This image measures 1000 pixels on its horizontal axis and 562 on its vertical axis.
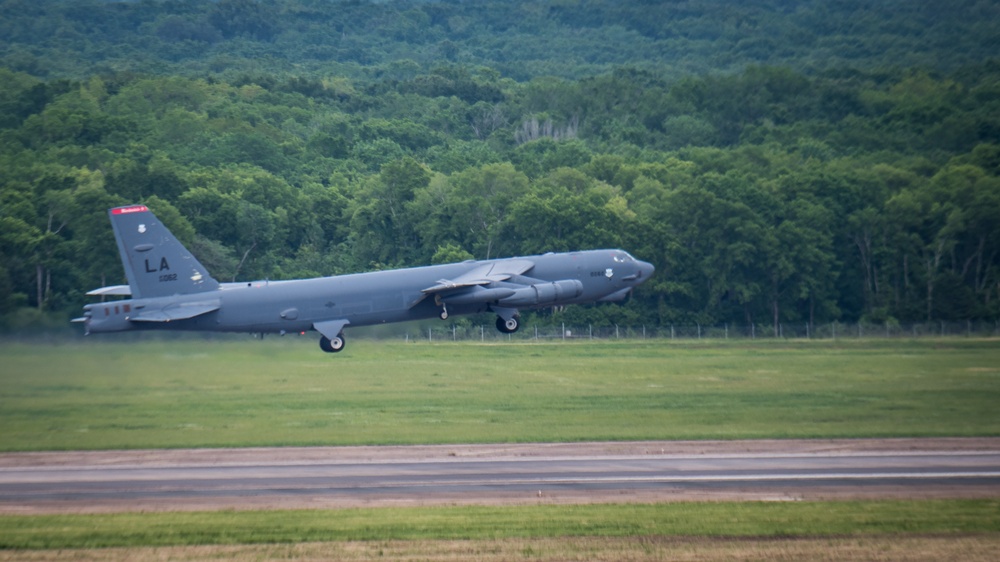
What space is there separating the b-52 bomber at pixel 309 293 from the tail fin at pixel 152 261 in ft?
0.12

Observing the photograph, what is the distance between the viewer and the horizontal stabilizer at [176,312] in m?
44.7

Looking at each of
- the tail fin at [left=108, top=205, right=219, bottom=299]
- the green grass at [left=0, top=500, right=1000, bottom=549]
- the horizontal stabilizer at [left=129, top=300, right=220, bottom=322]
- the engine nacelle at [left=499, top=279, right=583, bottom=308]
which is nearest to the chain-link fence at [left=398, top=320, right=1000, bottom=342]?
the engine nacelle at [left=499, top=279, right=583, bottom=308]

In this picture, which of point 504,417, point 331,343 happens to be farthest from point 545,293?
point 331,343

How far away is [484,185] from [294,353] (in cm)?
5298

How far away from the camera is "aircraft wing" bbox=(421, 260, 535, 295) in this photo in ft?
157

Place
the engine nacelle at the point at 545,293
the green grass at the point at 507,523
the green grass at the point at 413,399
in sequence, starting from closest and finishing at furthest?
the green grass at the point at 507,523
the green grass at the point at 413,399
the engine nacelle at the point at 545,293

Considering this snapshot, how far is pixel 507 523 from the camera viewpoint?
29375 mm

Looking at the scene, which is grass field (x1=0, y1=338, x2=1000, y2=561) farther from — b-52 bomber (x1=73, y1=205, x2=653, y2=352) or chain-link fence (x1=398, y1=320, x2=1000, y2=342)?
chain-link fence (x1=398, y1=320, x2=1000, y2=342)

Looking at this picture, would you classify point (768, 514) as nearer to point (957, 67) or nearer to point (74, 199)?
point (74, 199)

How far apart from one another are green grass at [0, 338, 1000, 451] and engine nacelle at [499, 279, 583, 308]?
402 centimetres

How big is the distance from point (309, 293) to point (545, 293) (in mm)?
9060

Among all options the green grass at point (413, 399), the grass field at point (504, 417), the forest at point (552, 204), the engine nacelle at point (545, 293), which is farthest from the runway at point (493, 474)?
the forest at point (552, 204)

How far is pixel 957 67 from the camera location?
174 m

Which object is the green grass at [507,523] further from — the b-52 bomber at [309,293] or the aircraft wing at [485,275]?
the aircraft wing at [485,275]
